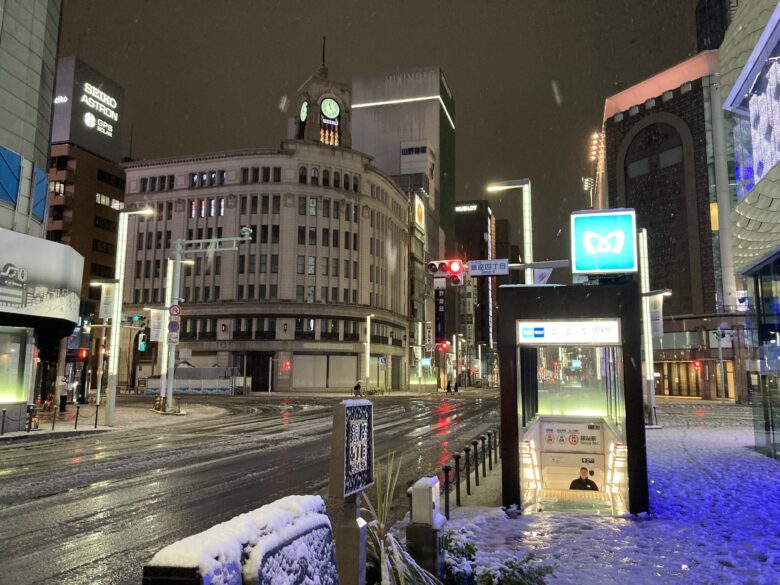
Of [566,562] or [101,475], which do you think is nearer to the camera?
[566,562]

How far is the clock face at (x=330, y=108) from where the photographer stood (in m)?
85.3

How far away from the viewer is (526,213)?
13.7 m

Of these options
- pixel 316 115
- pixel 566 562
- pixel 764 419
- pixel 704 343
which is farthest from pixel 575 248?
pixel 316 115

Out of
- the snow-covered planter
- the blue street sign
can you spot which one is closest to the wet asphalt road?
the snow-covered planter

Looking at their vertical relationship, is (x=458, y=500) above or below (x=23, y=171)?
below

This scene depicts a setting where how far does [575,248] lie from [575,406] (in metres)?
5.50

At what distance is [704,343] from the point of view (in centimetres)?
6488

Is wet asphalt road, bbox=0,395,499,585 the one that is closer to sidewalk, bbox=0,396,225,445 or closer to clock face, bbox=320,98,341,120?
sidewalk, bbox=0,396,225,445

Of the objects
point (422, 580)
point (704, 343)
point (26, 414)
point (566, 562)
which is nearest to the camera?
point (422, 580)

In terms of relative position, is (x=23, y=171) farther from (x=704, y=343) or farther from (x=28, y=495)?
(x=704, y=343)

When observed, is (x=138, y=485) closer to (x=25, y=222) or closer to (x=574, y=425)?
(x=574, y=425)

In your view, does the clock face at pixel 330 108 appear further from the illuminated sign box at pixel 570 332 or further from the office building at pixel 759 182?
the illuminated sign box at pixel 570 332

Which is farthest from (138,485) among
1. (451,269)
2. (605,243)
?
(605,243)

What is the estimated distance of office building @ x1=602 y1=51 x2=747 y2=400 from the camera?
211 ft
